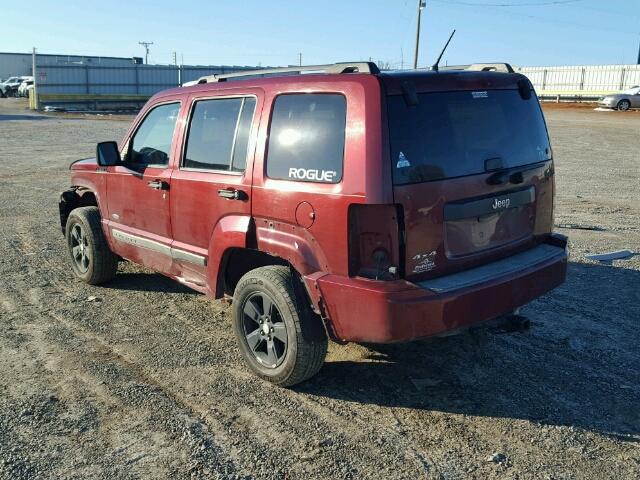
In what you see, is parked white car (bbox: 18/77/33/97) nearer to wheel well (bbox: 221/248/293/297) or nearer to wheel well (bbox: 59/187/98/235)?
wheel well (bbox: 59/187/98/235)

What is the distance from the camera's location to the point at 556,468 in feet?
10.9

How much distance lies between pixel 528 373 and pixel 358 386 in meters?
1.18

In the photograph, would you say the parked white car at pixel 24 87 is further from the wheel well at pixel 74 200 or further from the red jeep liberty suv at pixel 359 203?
the red jeep liberty suv at pixel 359 203

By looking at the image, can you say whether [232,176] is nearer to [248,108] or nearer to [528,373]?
[248,108]

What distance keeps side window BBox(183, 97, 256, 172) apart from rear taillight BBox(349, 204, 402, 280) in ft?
3.69

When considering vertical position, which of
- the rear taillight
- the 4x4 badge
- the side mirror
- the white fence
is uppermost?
the white fence

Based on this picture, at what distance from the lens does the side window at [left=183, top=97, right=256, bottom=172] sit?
4449 mm

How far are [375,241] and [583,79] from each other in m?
51.8

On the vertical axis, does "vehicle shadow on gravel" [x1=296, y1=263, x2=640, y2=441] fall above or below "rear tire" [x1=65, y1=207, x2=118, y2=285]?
below

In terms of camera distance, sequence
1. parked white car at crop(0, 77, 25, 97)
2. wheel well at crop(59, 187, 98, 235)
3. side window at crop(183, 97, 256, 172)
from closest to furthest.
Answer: side window at crop(183, 97, 256, 172) < wheel well at crop(59, 187, 98, 235) < parked white car at crop(0, 77, 25, 97)

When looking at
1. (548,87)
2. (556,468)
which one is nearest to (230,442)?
(556,468)

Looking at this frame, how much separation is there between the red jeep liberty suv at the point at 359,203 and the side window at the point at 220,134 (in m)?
0.01

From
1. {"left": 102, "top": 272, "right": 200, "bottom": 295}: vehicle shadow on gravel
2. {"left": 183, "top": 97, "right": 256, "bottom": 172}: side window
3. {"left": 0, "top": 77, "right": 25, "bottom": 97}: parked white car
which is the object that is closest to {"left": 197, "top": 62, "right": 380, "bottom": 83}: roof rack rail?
{"left": 183, "top": 97, "right": 256, "bottom": 172}: side window

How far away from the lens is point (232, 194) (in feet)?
14.4
